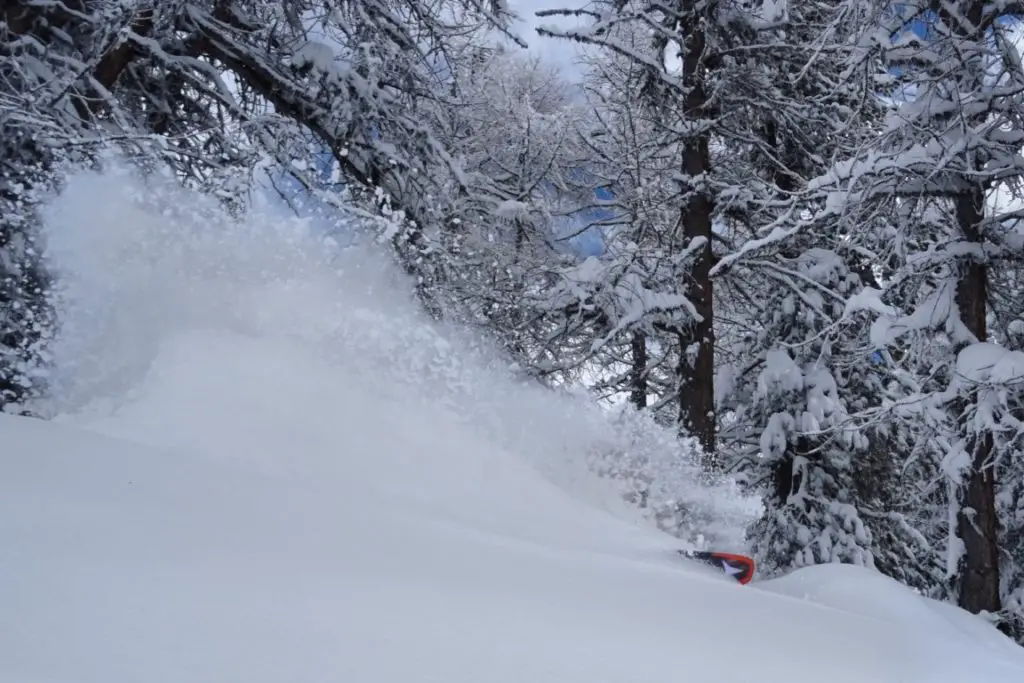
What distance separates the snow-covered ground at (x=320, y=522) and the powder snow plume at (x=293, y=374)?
0.03m

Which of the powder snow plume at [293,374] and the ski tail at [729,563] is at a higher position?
the powder snow plume at [293,374]

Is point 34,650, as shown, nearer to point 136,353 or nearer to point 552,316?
point 136,353

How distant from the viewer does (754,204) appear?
12672 millimetres

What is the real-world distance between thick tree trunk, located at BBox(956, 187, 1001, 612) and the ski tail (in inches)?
160

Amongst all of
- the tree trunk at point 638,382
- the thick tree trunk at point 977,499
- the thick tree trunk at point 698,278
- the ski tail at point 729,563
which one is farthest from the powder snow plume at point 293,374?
the tree trunk at point 638,382

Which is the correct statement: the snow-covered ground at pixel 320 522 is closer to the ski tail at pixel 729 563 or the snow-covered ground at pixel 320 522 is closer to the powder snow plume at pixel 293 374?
the powder snow plume at pixel 293 374

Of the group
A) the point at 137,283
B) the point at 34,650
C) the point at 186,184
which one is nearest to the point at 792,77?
the point at 186,184

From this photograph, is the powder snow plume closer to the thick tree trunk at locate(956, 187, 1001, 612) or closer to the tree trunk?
the thick tree trunk at locate(956, 187, 1001, 612)

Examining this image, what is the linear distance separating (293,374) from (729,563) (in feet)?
12.5

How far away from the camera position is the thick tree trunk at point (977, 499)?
9430mm

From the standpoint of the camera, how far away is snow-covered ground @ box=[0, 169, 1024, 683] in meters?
3.16

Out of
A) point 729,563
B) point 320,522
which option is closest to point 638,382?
point 729,563

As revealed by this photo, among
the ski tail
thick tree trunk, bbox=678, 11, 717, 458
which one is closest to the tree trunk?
thick tree trunk, bbox=678, 11, 717, 458

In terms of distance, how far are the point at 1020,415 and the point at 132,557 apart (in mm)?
9958
